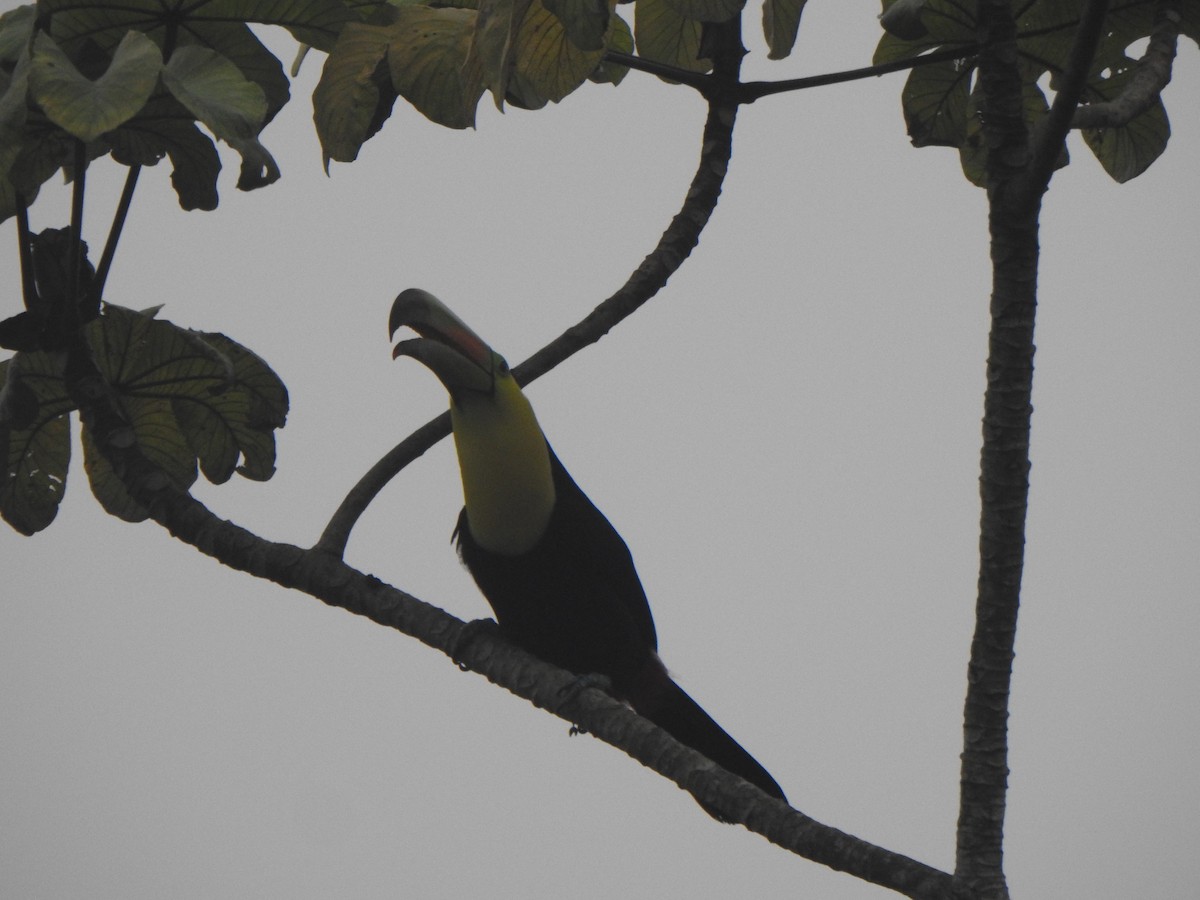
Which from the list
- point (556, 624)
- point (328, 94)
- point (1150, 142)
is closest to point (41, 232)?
point (328, 94)

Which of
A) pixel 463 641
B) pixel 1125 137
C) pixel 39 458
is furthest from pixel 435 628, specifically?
pixel 1125 137

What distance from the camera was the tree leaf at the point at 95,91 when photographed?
1.64 m

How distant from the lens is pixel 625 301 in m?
2.25

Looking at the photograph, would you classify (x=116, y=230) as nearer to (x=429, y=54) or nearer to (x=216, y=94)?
(x=216, y=94)

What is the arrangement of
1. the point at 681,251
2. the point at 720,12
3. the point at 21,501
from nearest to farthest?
the point at 720,12 < the point at 681,251 < the point at 21,501

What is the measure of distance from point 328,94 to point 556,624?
1244 mm

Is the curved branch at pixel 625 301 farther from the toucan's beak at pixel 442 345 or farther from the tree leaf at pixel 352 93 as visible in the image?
the tree leaf at pixel 352 93

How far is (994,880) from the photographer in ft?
4.90

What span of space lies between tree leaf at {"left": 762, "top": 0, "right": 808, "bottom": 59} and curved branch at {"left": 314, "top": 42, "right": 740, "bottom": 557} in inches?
5.4

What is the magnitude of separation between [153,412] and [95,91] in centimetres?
99

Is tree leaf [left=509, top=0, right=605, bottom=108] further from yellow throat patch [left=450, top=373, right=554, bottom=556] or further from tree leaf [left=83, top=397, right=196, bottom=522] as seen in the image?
tree leaf [left=83, top=397, right=196, bottom=522]

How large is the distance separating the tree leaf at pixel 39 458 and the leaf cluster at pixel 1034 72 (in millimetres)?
1752

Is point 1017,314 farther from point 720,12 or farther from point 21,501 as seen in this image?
point 21,501

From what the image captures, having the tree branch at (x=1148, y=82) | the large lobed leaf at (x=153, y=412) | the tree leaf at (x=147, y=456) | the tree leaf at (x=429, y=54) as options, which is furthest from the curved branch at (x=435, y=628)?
the tree branch at (x=1148, y=82)
